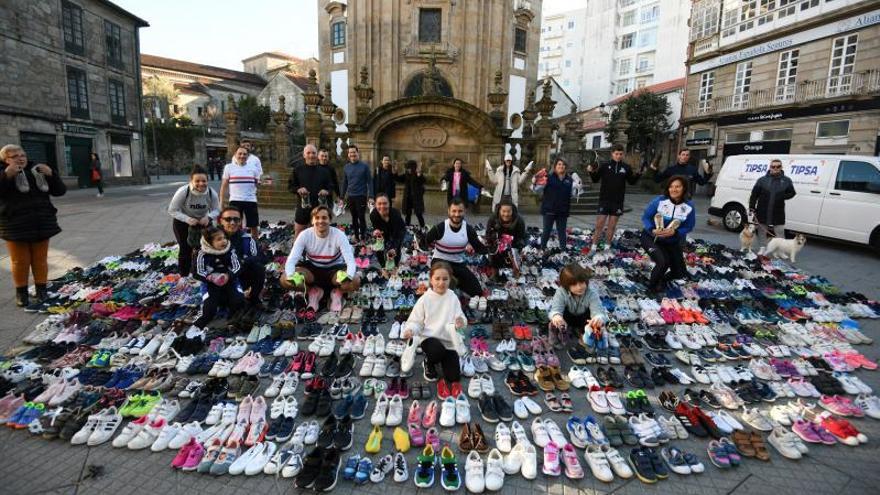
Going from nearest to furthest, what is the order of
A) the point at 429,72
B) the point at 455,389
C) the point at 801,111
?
the point at 455,389 → the point at 429,72 → the point at 801,111

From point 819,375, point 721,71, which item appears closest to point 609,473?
point 819,375

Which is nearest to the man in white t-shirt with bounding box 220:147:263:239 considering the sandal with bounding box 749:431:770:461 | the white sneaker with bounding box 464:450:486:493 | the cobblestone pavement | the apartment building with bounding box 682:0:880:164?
the cobblestone pavement

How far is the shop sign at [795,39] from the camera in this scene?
20.6m

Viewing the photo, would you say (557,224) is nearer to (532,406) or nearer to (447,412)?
(532,406)

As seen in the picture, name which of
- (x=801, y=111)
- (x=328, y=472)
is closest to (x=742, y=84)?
(x=801, y=111)

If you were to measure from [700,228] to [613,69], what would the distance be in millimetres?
49159

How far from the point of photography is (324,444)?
3.32m

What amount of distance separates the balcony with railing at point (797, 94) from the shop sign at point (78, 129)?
41591 mm

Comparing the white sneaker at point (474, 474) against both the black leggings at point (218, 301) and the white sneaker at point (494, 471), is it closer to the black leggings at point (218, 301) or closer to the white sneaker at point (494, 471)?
the white sneaker at point (494, 471)

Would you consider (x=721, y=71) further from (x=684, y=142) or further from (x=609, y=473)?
(x=609, y=473)

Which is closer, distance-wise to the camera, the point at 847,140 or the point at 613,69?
the point at 847,140

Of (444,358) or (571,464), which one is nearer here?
(571,464)

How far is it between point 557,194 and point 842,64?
2421 cm

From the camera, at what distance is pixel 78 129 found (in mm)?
25812
